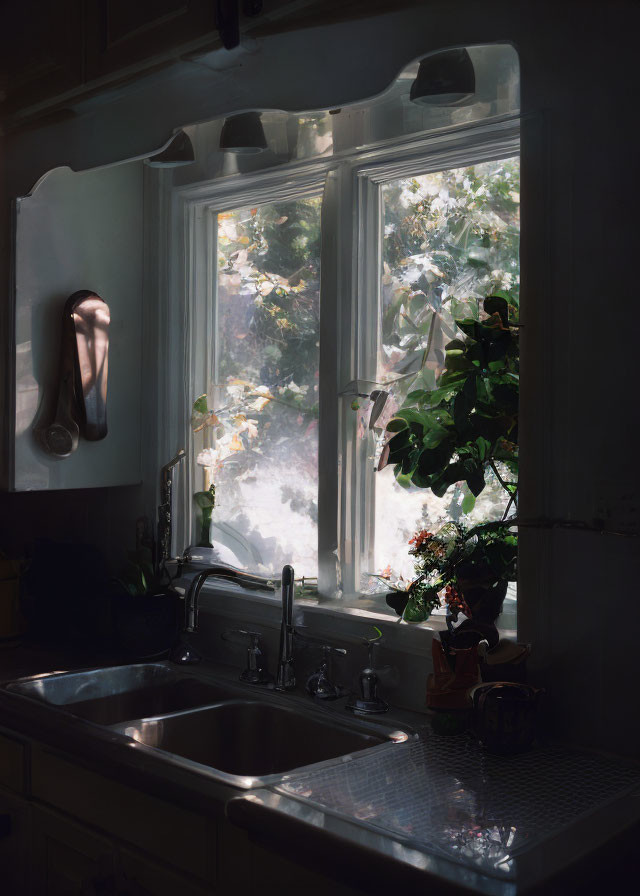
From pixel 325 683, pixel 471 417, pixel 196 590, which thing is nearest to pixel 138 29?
pixel 471 417

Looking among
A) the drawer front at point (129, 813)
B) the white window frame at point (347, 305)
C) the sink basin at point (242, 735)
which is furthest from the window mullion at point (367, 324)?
the drawer front at point (129, 813)

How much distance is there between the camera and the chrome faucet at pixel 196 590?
78.8 inches

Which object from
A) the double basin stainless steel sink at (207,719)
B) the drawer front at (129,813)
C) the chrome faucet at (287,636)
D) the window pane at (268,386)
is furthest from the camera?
the window pane at (268,386)

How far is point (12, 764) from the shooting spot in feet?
5.71

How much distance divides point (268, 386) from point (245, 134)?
60 centimetres

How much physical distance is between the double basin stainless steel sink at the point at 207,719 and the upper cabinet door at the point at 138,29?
1323mm

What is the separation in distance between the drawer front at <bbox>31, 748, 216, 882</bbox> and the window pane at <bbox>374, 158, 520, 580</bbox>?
75 cm

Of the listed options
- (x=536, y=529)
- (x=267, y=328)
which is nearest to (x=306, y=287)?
Answer: (x=267, y=328)

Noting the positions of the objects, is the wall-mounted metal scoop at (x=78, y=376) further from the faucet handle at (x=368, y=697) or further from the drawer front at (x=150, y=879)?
the drawer front at (x=150, y=879)

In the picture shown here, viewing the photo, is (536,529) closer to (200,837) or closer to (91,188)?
(200,837)

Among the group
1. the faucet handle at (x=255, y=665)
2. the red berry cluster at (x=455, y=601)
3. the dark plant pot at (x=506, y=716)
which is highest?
the red berry cluster at (x=455, y=601)

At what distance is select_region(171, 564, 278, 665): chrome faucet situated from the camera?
2.00 m

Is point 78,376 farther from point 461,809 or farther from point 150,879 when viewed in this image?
point 461,809

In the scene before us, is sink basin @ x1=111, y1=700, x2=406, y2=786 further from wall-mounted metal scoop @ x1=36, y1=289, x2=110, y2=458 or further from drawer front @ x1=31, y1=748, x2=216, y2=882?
wall-mounted metal scoop @ x1=36, y1=289, x2=110, y2=458
